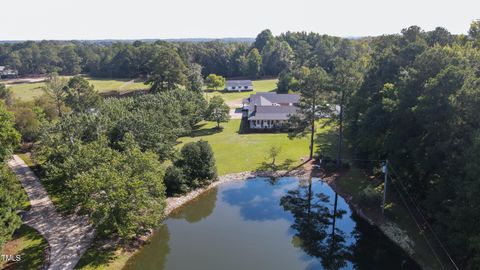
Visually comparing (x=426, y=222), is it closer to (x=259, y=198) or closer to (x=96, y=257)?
(x=259, y=198)

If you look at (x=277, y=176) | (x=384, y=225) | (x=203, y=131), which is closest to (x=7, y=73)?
(x=203, y=131)

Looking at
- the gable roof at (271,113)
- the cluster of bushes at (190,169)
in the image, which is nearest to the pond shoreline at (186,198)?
the cluster of bushes at (190,169)

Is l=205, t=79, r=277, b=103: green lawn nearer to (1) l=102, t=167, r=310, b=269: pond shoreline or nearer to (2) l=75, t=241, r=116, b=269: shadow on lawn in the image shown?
(1) l=102, t=167, r=310, b=269: pond shoreline

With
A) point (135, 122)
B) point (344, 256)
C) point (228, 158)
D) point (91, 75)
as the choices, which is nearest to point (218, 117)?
point (228, 158)

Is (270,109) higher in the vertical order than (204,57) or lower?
lower

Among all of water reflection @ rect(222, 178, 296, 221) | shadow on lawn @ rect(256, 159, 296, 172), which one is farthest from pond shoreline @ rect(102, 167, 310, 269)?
water reflection @ rect(222, 178, 296, 221)

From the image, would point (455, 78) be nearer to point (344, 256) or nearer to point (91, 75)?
point (344, 256)
